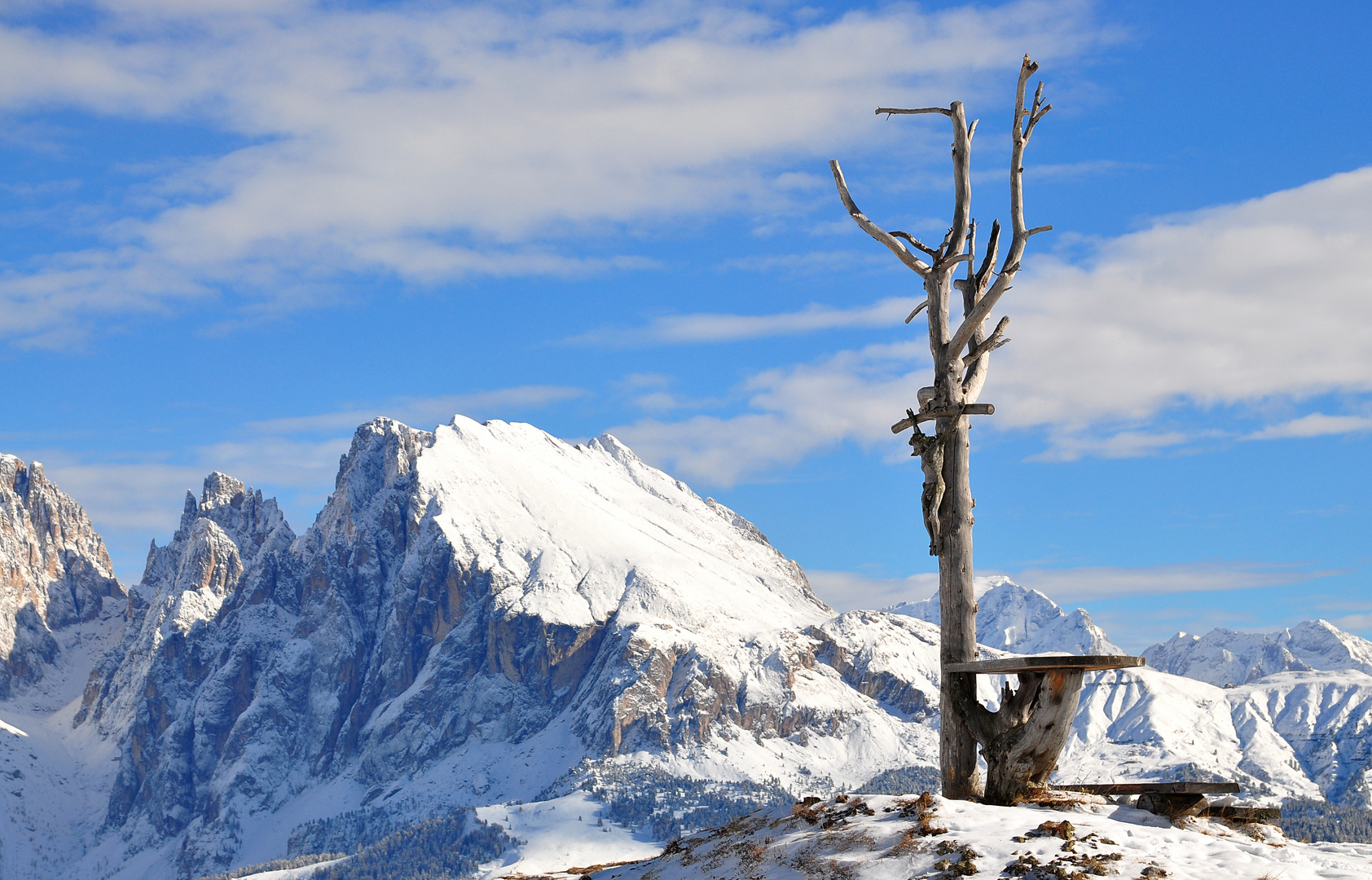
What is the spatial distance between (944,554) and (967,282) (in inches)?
253

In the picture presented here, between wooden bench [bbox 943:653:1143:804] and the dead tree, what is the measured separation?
0.07 metres

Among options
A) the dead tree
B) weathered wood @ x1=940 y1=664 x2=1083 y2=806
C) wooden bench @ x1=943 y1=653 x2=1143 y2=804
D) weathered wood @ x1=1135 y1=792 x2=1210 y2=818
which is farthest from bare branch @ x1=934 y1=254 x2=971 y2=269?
weathered wood @ x1=1135 y1=792 x2=1210 y2=818

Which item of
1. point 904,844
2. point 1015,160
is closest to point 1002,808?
point 904,844

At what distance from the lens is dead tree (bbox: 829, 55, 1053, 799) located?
27.4 metres

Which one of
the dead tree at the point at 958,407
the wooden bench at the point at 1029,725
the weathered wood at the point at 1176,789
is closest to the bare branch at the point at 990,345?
the dead tree at the point at 958,407

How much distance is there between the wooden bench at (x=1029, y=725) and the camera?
2605 centimetres

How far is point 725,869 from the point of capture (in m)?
24.1

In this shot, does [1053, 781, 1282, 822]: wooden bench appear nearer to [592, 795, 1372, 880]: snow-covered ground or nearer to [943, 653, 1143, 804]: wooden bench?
[592, 795, 1372, 880]: snow-covered ground

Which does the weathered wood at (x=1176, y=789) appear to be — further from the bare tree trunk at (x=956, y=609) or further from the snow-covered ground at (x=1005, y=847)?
the bare tree trunk at (x=956, y=609)

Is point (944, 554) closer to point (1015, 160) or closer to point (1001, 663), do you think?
point (1001, 663)

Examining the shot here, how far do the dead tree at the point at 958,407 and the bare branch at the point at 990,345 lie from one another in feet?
0.06

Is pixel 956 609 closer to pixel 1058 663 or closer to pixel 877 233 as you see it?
pixel 1058 663

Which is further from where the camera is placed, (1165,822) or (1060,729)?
(1060,729)

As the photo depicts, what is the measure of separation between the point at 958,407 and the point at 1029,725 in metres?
6.99
